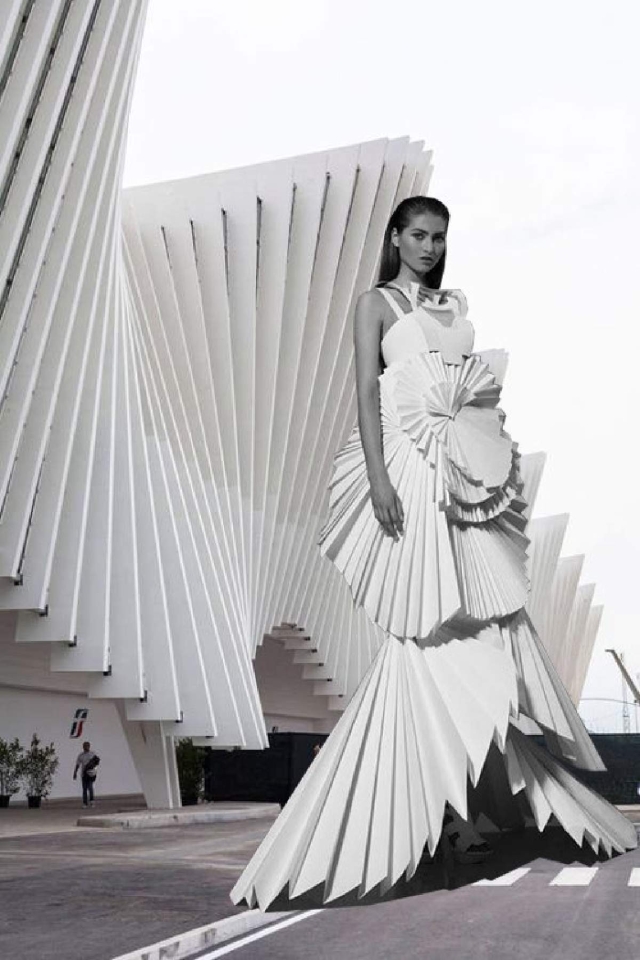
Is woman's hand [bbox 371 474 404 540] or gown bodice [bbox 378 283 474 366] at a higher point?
gown bodice [bbox 378 283 474 366]

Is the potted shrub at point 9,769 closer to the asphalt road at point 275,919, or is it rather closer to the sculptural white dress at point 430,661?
the asphalt road at point 275,919

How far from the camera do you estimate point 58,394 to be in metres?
19.7

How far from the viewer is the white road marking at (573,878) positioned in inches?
616

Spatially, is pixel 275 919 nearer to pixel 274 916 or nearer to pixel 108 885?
pixel 274 916

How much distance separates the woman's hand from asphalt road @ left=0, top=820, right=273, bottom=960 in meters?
5.89

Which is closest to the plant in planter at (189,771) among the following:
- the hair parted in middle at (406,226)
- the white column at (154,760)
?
the white column at (154,760)

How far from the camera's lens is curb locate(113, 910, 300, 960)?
876cm

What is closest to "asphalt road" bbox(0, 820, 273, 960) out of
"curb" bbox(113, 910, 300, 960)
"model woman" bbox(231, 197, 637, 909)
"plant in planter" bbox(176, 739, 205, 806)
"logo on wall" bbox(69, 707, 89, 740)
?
"curb" bbox(113, 910, 300, 960)

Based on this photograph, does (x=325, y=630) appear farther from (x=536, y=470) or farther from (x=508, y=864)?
(x=508, y=864)

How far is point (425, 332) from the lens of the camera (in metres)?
4.07

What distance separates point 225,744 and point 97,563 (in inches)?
208

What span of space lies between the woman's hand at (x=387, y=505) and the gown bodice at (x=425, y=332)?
1.54ft

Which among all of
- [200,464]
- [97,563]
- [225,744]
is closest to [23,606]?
[97,563]

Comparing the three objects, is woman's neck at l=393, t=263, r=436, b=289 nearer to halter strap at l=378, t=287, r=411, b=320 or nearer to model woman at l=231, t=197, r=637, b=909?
model woman at l=231, t=197, r=637, b=909
